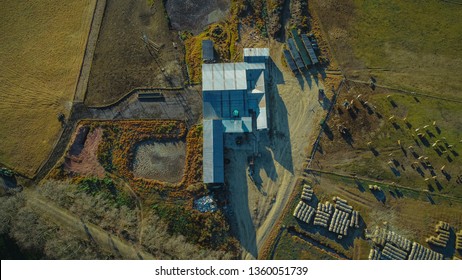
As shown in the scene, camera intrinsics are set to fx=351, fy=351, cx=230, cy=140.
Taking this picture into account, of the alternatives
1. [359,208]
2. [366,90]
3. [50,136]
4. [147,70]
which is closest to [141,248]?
[50,136]

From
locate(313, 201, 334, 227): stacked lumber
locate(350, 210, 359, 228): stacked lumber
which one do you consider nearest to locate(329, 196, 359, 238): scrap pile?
locate(350, 210, 359, 228): stacked lumber

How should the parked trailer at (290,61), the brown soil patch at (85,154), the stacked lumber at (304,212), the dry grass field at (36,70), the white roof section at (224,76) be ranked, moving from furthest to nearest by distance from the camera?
the parked trailer at (290,61) < the dry grass field at (36,70) < the brown soil patch at (85,154) < the white roof section at (224,76) < the stacked lumber at (304,212)

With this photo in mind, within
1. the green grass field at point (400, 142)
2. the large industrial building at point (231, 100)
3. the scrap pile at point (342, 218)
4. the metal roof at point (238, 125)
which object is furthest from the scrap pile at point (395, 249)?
the metal roof at point (238, 125)

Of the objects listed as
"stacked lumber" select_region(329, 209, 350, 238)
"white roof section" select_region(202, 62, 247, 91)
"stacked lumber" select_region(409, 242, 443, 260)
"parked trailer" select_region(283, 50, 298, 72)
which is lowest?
"stacked lumber" select_region(409, 242, 443, 260)

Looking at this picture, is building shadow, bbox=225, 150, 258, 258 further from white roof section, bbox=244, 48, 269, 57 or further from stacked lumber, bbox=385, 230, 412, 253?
stacked lumber, bbox=385, 230, 412, 253

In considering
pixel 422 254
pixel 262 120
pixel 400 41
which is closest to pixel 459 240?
pixel 422 254

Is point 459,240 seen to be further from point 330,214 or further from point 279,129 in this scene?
point 279,129

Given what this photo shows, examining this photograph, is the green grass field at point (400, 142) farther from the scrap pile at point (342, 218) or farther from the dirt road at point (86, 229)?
the dirt road at point (86, 229)
